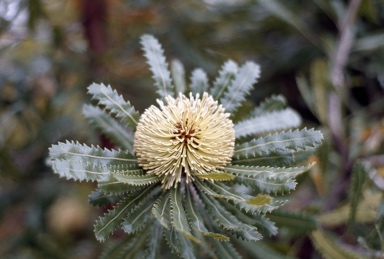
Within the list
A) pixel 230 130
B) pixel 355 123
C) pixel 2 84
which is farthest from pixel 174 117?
pixel 2 84

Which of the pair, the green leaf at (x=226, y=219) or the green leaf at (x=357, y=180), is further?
the green leaf at (x=357, y=180)

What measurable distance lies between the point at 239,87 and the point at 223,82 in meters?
0.03

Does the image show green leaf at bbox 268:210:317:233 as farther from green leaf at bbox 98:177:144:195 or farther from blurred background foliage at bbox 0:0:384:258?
green leaf at bbox 98:177:144:195

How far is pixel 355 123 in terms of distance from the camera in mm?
1081

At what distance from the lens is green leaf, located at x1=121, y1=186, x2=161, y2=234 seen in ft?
1.79

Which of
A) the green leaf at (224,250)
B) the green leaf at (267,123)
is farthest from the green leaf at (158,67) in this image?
the green leaf at (224,250)

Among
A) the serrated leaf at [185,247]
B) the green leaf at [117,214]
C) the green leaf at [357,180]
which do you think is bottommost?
the green leaf at [357,180]

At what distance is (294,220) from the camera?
0.73 m

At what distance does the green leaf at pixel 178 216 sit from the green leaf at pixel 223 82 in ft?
0.58

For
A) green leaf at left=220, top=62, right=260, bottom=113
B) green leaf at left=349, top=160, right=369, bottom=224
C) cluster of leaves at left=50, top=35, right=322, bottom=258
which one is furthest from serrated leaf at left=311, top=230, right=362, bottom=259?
green leaf at left=220, top=62, right=260, bottom=113

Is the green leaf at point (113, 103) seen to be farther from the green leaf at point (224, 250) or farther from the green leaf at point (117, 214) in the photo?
the green leaf at point (224, 250)

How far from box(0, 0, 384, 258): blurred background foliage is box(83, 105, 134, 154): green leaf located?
41cm

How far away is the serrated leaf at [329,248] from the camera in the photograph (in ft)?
2.51

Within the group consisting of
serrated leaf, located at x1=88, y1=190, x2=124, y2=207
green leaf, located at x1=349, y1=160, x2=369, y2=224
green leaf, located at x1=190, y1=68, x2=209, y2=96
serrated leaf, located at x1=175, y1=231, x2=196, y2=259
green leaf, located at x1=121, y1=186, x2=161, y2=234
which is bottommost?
green leaf, located at x1=349, y1=160, x2=369, y2=224
